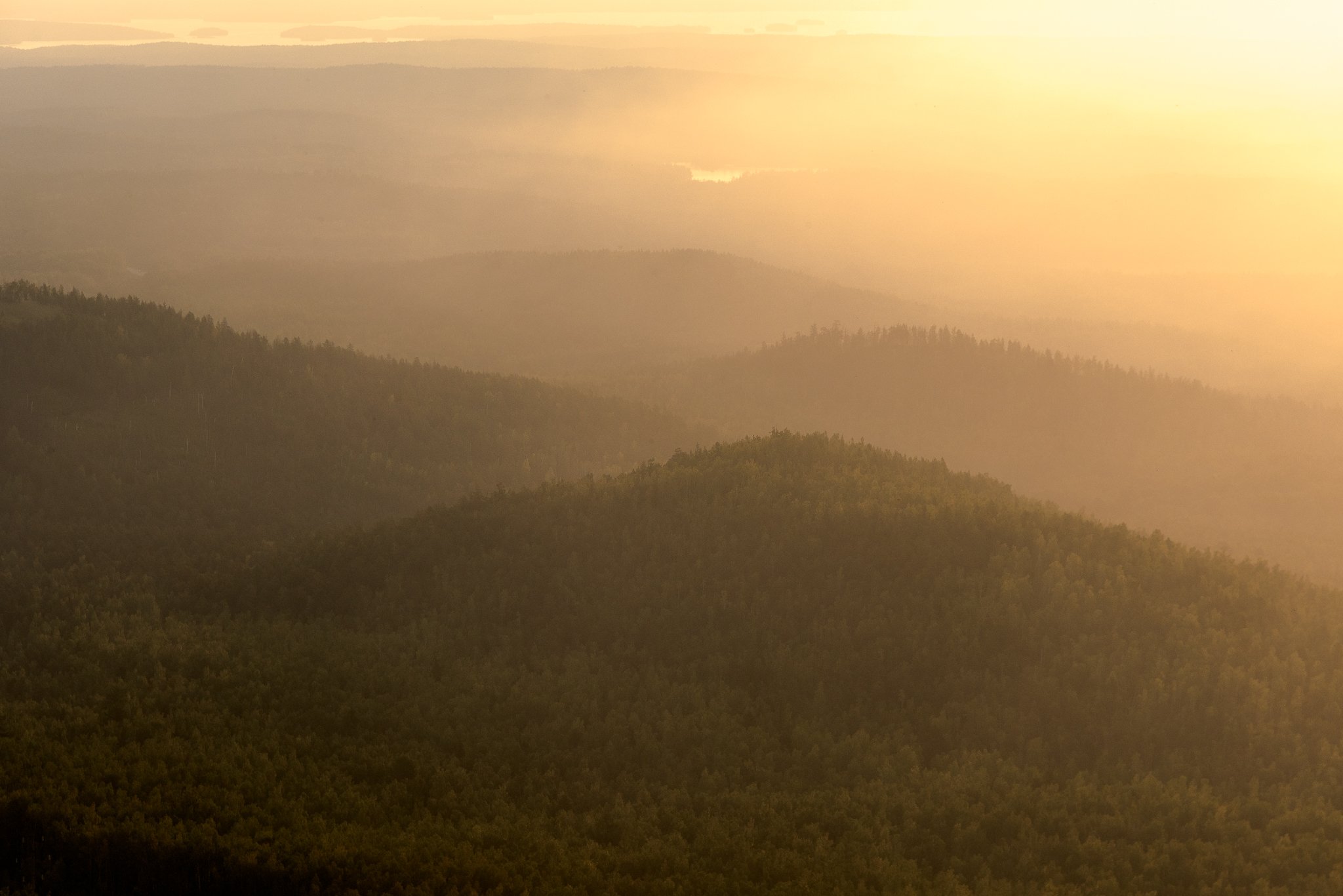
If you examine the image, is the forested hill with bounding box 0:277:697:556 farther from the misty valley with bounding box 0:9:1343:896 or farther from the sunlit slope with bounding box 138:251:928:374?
the sunlit slope with bounding box 138:251:928:374

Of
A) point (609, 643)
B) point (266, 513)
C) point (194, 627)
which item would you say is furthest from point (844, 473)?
point (266, 513)

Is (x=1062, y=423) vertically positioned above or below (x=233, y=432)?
below

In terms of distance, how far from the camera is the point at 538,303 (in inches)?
3814

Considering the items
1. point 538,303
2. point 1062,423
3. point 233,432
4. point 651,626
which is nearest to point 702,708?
point 651,626

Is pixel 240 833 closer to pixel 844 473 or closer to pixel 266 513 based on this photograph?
pixel 844 473

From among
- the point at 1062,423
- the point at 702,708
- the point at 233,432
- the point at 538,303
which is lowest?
the point at 538,303

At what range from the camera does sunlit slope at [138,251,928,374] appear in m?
80.1

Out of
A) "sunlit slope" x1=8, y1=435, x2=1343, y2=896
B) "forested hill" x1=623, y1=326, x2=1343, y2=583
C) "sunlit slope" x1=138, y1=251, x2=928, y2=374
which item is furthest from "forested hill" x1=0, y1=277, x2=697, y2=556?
"sunlit slope" x1=138, y1=251, x2=928, y2=374

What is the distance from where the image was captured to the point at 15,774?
625 inches

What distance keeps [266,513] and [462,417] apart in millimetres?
10893

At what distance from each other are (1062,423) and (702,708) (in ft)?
134

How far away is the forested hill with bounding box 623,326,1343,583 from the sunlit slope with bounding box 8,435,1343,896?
20370mm

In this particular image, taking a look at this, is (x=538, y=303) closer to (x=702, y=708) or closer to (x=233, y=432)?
(x=233, y=432)

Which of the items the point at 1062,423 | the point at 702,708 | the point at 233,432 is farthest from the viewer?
the point at 1062,423
